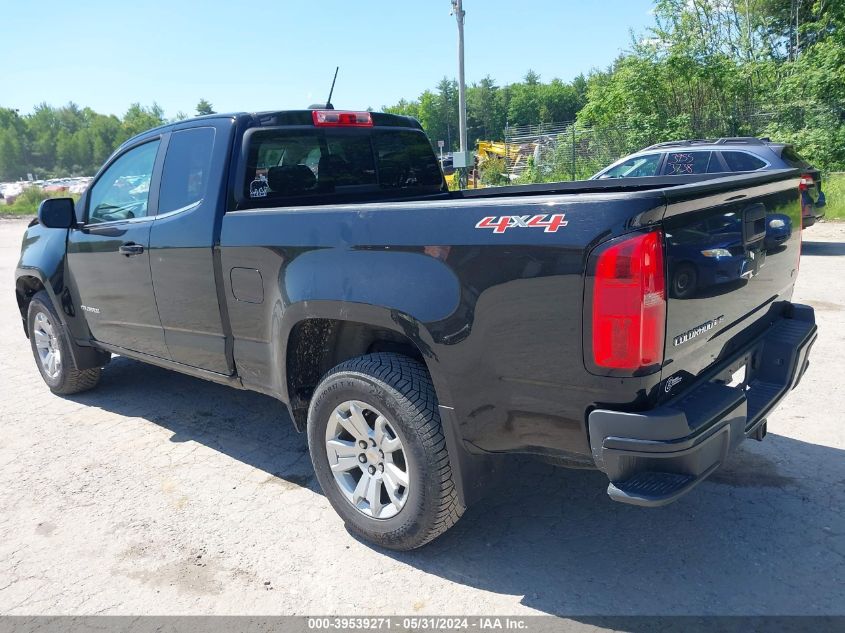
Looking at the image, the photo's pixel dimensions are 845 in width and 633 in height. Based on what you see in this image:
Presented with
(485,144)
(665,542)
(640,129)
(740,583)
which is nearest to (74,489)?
(665,542)

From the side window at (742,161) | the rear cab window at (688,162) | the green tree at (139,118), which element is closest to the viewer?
the side window at (742,161)

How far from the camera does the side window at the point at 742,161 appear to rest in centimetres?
893

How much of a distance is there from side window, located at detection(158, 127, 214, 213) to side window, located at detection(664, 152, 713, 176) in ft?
23.8

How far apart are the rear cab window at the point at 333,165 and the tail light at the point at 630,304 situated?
221cm

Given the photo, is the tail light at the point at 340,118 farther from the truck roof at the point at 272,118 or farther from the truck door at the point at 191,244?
the truck door at the point at 191,244

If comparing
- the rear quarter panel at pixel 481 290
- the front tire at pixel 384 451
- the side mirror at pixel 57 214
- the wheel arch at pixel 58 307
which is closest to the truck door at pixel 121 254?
the side mirror at pixel 57 214

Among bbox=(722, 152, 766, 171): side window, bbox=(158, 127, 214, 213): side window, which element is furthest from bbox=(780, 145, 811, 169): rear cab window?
bbox=(158, 127, 214, 213): side window

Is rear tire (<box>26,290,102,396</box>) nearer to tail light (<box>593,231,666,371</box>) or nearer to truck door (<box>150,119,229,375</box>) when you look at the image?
truck door (<box>150,119,229,375</box>)

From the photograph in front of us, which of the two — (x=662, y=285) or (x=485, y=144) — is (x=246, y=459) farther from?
(x=485, y=144)

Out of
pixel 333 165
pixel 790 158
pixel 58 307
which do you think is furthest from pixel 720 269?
pixel 790 158

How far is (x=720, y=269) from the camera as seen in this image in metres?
2.57

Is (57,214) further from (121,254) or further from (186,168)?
(186,168)

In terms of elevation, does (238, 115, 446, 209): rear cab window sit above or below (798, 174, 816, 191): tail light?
above

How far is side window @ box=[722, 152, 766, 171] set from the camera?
352 inches
